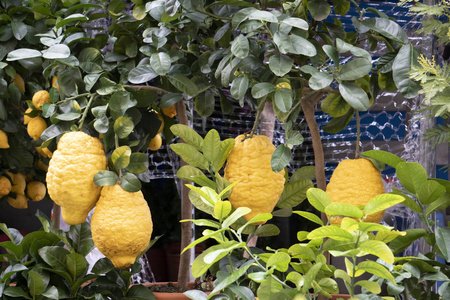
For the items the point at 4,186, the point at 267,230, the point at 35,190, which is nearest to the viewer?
the point at 267,230

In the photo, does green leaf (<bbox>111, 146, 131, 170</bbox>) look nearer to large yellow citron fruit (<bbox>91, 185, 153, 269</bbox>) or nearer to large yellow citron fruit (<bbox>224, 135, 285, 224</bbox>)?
large yellow citron fruit (<bbox>91, 185, 153, 269</bbox>)

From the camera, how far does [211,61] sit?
0.89m

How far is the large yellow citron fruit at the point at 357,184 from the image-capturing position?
2.64ft

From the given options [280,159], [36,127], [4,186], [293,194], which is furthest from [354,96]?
[4,186]

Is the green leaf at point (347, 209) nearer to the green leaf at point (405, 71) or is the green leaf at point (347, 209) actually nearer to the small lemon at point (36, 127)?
the green leaf at point (405, 71)

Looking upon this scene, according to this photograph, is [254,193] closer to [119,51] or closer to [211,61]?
[211,61]

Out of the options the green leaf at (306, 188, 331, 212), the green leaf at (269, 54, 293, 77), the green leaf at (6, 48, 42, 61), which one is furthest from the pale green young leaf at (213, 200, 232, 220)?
the green leaf at (6, 48, 42, 61)

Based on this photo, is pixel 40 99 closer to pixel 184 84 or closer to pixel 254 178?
pixel 184 84

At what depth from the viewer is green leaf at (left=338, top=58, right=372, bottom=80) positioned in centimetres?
75

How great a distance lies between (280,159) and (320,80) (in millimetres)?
133

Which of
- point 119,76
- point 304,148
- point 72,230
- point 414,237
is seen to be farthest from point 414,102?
point 72,230

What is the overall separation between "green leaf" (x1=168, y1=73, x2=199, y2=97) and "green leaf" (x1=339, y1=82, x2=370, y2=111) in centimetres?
27

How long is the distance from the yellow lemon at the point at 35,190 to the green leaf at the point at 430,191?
1.19m

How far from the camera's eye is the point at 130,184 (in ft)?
2.76
